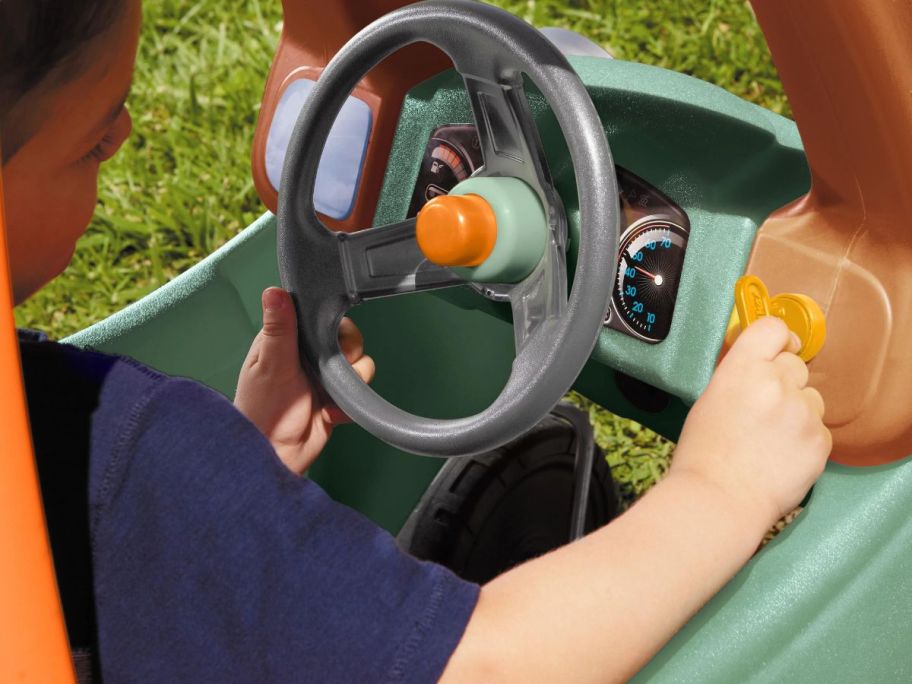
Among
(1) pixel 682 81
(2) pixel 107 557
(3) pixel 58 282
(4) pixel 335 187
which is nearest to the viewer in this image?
(2) pixel 107 557

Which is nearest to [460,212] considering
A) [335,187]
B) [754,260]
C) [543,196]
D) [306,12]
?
[543,196]

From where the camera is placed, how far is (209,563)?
611mm

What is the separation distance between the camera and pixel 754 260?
0.86m

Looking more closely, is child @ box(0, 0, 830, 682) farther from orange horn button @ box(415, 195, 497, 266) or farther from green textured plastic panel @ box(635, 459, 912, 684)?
orange horn button @ box(415, 195, 497, 266)

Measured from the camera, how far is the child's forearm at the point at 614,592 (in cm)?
64

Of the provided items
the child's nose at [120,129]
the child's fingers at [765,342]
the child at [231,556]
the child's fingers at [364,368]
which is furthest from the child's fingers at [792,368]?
the child's nose at [120,129]

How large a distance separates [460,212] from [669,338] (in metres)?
0.23

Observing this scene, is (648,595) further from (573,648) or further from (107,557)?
(107,557)

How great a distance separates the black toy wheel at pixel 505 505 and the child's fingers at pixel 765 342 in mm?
515

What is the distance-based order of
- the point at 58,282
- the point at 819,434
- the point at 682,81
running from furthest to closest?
1. the point at 58,282
2. the point at 682,81
3. the point at 819,434

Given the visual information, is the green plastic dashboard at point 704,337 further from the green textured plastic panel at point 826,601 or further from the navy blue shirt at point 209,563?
the navy blue shirt at point 209,563

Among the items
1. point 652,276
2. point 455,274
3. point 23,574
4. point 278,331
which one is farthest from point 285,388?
point 23,574

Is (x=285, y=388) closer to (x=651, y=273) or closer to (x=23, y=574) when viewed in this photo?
(x=651, y=273)

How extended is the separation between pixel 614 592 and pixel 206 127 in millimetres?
1654
